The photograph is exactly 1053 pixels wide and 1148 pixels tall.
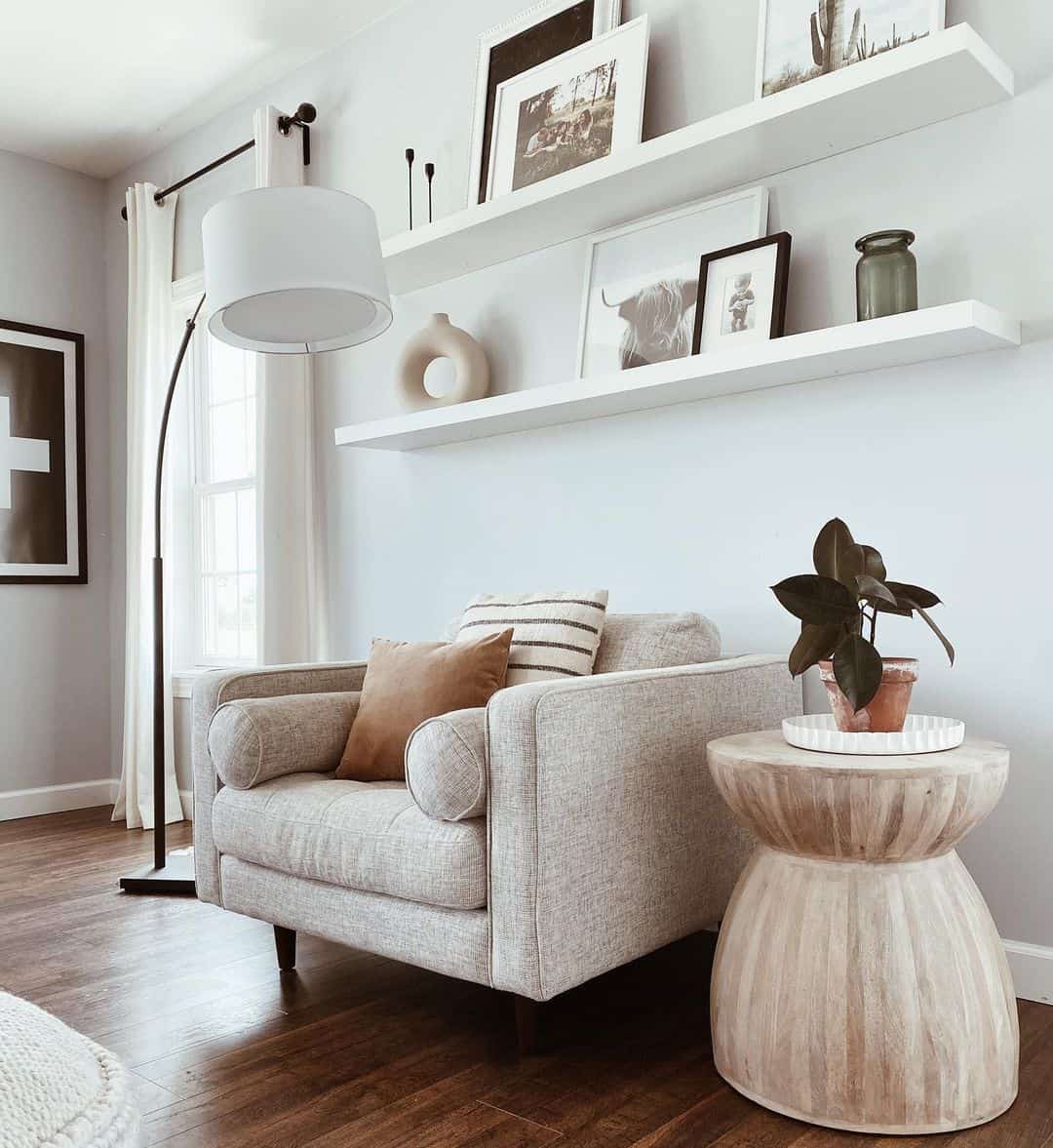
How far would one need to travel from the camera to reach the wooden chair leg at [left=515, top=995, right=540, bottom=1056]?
1.93m

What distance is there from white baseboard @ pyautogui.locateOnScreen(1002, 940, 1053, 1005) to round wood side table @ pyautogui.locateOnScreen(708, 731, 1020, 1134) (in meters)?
0.51

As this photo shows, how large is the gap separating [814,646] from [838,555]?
17cm

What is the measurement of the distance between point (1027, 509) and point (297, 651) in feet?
7.78

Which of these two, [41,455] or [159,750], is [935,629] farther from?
[41,455]

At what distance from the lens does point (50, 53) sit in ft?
12.5

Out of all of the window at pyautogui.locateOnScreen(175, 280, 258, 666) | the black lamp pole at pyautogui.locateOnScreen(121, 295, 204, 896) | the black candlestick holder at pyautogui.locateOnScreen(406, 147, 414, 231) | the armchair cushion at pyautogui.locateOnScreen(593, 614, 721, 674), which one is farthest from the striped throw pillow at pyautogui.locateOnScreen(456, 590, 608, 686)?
the window at pyautogui.locateOnScreen(175, 280, 258, 666)

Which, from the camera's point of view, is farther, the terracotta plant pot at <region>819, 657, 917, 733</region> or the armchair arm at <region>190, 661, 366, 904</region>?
the armchair arm at <region>190, 661, 366, 904</region>

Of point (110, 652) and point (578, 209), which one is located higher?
point (578, 209)

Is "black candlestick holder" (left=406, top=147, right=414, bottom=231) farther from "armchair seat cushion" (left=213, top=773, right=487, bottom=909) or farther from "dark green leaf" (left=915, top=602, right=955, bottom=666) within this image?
"dark green leaf" (left=915, top=602, right=955, bottom=666)

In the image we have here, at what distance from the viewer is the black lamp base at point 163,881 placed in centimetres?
316

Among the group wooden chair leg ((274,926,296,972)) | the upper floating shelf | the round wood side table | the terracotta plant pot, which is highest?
the upper floating shelf

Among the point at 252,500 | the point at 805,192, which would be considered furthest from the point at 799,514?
the point at 252,500

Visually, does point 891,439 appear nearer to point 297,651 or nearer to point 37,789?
point 297,651

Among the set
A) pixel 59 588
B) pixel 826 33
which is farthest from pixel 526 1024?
pixel 59 588
